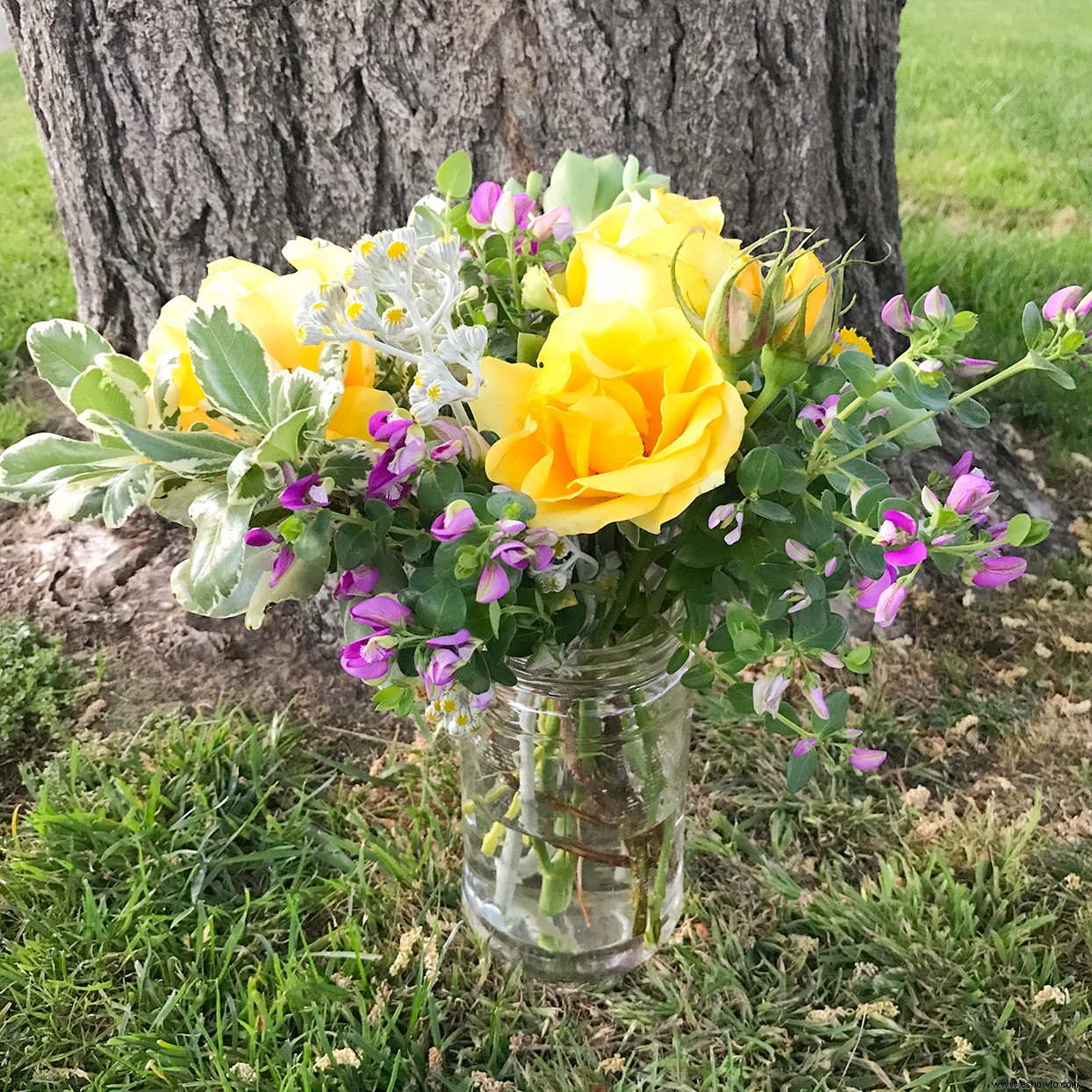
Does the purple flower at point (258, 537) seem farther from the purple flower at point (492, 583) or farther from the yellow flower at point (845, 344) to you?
the yellow flower at point (845, 344)

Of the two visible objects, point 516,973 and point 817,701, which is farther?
point 516,973

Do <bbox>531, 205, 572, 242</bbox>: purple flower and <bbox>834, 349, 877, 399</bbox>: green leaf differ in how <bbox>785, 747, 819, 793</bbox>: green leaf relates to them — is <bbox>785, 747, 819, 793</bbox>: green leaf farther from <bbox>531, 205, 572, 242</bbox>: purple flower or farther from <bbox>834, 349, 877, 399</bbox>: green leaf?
<bbox>531, 205, 572, 242</bbox>: purple flower

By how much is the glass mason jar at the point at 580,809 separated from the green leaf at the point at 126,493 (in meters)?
0.32

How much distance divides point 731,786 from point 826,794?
0.42ft

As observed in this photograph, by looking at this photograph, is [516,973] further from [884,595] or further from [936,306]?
[936,306]

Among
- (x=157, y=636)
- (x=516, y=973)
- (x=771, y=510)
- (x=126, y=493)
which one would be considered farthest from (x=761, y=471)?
(x=157, y=636)

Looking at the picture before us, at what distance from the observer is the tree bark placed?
3.83 ft

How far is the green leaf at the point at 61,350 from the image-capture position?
0.63 meters

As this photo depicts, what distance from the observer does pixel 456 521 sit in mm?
555

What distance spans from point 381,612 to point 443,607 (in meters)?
0.04

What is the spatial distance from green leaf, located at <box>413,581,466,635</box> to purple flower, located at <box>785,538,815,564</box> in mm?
206

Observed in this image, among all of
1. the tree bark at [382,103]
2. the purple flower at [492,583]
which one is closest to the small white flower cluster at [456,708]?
the purple flower at [492,583]

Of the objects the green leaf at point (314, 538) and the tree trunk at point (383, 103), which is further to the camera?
the tree trunk at point (383, 103)

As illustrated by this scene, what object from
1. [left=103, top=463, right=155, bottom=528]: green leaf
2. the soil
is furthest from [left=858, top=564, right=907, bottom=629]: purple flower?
the soil
